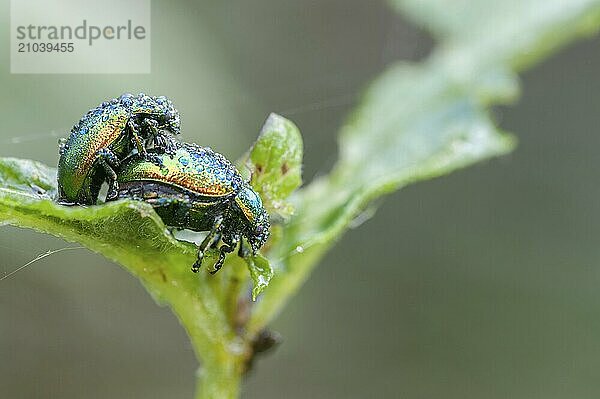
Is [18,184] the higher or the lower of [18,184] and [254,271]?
the higher

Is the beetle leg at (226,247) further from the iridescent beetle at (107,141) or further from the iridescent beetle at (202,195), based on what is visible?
the iridescent beetle at (107,141)

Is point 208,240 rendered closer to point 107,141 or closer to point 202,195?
point 202,195

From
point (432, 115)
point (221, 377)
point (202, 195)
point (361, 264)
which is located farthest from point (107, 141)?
point (361, 264)

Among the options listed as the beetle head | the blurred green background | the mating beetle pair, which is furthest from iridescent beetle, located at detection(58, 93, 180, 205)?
the blurred green background

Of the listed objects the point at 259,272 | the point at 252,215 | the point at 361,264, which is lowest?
the point at 361,264

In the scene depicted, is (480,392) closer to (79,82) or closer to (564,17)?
(564,17)

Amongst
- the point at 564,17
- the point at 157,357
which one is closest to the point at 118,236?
the point at 564,17

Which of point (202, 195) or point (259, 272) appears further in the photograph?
point (202, 195)
